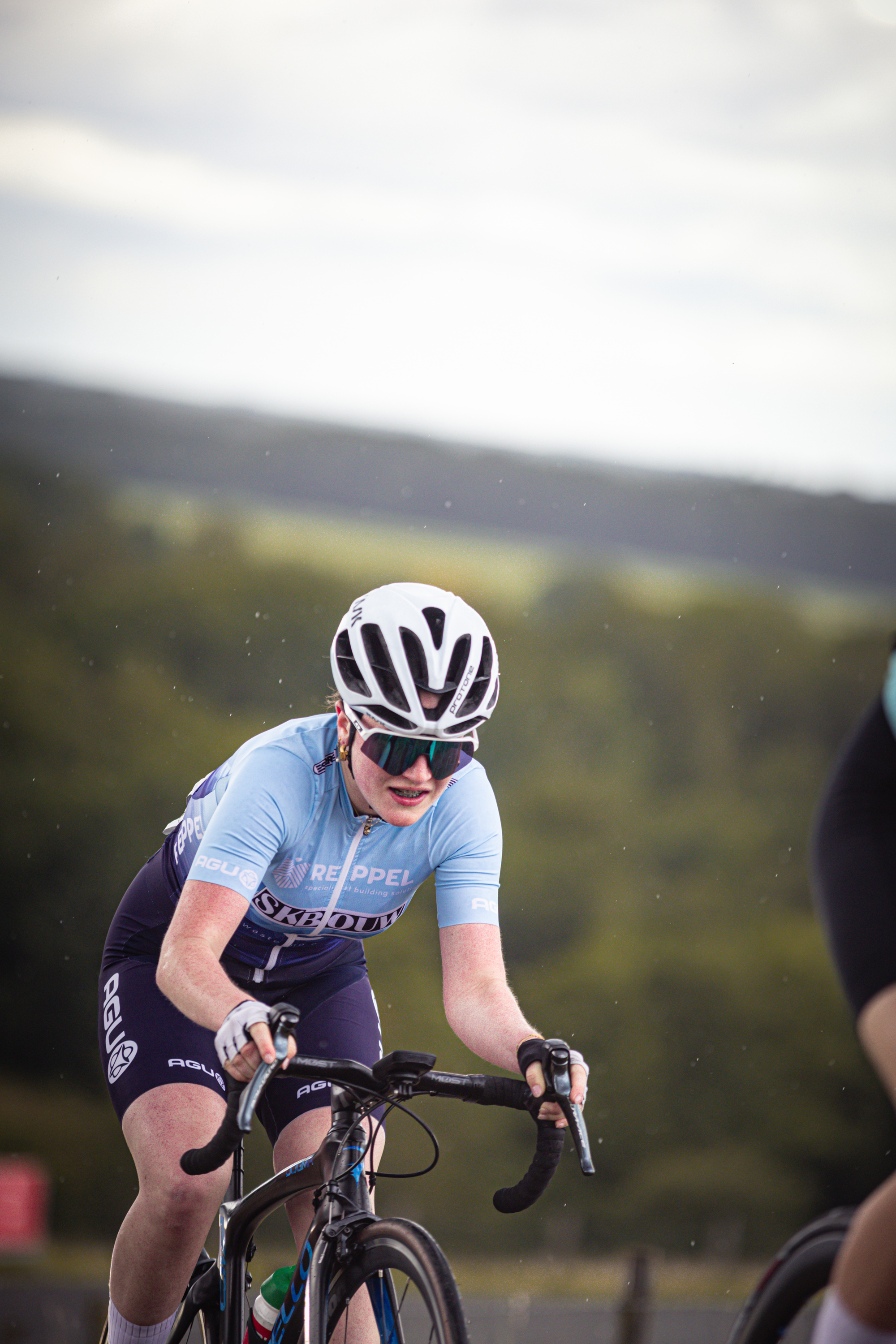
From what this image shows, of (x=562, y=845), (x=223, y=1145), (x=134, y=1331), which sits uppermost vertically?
(x=223, y=1145)

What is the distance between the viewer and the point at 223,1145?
1.34 meters

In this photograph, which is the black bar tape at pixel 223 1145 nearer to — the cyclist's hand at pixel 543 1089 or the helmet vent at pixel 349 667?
the cyclist's hand at pixel 543 1089

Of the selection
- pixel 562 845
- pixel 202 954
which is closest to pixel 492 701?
pixel 202 954

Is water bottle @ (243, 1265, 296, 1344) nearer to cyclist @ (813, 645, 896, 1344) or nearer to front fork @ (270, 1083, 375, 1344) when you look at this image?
front fork @ (270, 1083, 375, 1344)

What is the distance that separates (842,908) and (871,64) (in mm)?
5469

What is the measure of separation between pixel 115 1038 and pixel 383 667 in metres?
0.71

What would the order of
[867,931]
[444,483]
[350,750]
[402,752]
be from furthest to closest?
[444,483] < [350,750] < [402,752] < [867,931]

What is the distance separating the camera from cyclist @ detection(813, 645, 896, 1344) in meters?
0.97

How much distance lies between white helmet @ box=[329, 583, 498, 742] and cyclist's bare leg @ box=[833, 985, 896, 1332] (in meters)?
0.70

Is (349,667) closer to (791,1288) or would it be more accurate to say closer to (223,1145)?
(223,1145)

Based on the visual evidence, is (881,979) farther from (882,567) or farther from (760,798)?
(882,567)

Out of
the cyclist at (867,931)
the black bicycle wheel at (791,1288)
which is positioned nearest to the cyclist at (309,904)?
the black bicycle wheel at (791,1288)

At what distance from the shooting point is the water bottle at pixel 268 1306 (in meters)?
1.61

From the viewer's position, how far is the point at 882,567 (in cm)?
669
